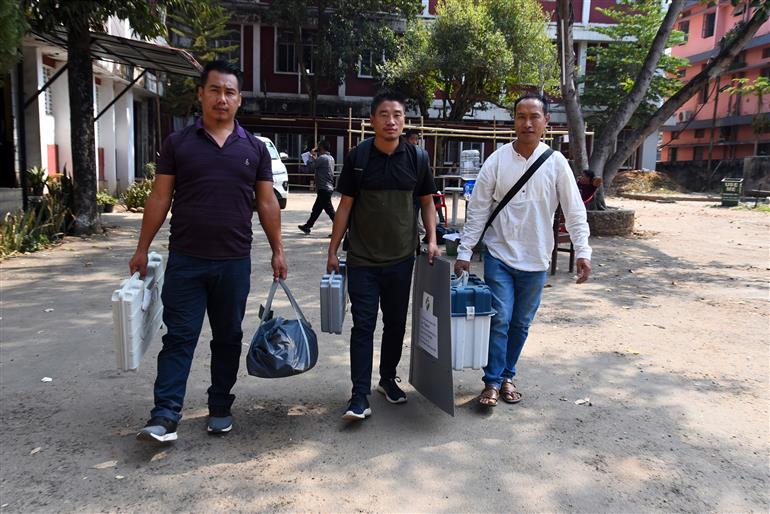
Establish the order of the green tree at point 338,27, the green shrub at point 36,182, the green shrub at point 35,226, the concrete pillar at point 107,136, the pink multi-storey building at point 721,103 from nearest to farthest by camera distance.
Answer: the green shrub at point 35,226
the green shrub at point 36,182
the concrete pillar at point 107,136
the green tree at point 338,27
the pink multi-storey building at point 721,103

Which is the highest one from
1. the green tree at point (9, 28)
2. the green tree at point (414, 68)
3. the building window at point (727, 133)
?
the green tree at point (414, 68)

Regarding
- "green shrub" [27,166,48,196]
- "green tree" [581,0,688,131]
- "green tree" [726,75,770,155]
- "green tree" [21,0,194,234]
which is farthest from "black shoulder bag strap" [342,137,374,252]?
"green tree" [726,75,770,155]

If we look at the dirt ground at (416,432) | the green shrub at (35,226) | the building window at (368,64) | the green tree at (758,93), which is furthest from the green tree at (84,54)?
the green tree at (758,93)

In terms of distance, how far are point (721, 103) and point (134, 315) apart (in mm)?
43008

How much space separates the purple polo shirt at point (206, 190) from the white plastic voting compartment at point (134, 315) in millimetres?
280

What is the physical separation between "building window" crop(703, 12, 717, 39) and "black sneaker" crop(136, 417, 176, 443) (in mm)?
43048

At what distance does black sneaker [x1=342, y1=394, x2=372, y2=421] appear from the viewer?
11.8 ft

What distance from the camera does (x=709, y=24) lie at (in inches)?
1517

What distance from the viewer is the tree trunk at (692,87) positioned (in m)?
10.6

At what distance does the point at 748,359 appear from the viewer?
4.97 metres

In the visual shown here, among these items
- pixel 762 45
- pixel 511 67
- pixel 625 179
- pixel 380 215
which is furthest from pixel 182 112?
pixel 762 45

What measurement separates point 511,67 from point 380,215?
78.5 feet

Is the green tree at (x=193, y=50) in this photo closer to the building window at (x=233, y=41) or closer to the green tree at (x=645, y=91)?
the building window at (x=233, y=41)

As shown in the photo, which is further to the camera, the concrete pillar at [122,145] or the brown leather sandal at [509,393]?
the concrete pillar at [122,145]
